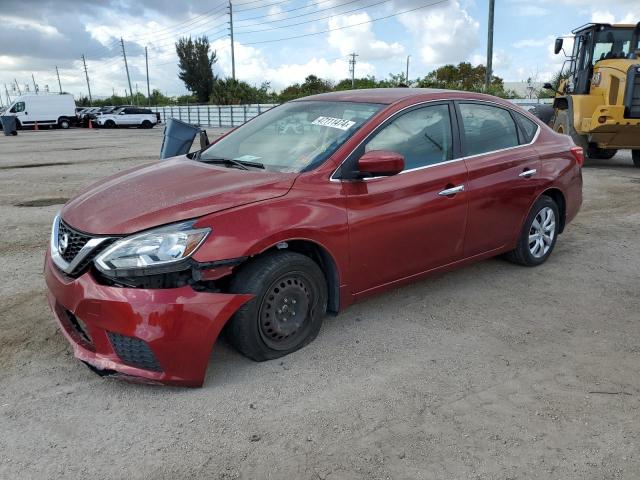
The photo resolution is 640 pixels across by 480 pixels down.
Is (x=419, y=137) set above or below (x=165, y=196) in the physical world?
above

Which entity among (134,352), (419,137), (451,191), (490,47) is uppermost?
(490,47)

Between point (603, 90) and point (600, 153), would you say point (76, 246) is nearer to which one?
point (603, 90)

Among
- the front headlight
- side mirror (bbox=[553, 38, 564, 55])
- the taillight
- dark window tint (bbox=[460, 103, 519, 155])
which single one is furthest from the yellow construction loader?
the front headlight

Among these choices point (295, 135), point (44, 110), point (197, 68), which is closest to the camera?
point (295, 135)

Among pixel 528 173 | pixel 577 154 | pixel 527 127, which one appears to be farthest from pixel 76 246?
pixel 577 154

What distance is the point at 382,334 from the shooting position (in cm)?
355

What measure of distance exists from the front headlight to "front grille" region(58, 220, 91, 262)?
0.72 feet

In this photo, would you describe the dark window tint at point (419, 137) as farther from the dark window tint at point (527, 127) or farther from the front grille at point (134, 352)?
the front grille at point (134, 352)

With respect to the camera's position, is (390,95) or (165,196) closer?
(165,196)

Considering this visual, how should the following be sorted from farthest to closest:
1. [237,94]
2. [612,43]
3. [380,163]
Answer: [237,94] → [612,43] → [380,163]

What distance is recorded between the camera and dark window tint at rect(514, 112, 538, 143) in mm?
4562

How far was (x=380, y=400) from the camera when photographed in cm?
280

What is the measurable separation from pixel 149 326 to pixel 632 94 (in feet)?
32.4

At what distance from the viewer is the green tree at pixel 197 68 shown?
62688mm
